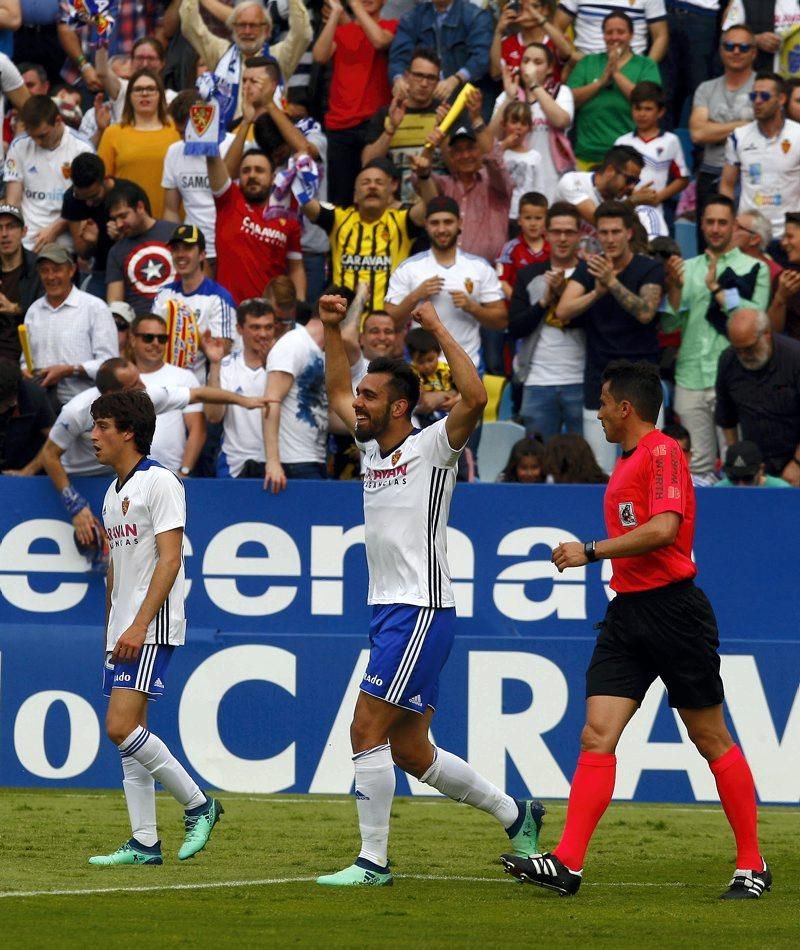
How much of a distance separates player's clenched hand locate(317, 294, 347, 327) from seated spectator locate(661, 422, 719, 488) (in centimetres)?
393

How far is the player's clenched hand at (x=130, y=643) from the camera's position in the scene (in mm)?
7855

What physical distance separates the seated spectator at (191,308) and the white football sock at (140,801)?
17.3 feet

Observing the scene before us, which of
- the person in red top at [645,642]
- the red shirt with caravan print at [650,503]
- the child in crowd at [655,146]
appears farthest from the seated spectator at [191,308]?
the red shirt with caravan print at [650,503]

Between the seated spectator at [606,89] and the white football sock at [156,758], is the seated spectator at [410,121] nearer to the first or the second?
the seated spectator at [606,89]

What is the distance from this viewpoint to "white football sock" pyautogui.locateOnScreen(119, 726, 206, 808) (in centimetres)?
793

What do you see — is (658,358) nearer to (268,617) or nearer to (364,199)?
(364,199)

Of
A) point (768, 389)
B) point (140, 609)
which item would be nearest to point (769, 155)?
point (768, 389)

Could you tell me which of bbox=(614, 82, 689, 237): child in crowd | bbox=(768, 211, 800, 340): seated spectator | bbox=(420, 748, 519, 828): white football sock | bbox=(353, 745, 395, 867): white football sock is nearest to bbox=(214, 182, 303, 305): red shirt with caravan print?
bbox=(614, 82, 689, 237): child in crowd

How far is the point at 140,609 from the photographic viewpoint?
7914mm

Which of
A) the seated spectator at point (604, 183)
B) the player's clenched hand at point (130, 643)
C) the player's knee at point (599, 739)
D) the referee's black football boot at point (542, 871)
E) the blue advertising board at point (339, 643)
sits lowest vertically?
the blue advertising board at point (339, 643)

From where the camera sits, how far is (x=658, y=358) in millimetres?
13336

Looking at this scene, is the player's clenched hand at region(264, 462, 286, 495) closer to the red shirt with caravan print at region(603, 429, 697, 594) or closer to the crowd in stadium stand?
the crowd in stadium stand

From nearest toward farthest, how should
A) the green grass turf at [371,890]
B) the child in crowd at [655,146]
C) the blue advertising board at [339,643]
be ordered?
the green grass turf at [371,890]
the blue advertising board at [339,643]
the child in crowd at [655,146]

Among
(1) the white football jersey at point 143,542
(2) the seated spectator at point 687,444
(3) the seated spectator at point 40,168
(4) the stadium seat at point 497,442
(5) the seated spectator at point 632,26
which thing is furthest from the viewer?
(5) the seated spectator at point 632,26
